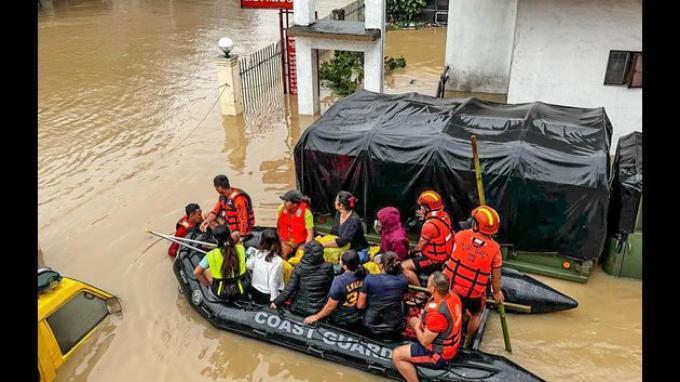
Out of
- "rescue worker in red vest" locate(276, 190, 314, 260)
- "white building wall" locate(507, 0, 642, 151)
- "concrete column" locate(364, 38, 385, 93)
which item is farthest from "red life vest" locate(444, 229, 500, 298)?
"concrete column" locate(364, 38, 385, 93)

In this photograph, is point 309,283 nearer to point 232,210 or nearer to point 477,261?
point 477,261

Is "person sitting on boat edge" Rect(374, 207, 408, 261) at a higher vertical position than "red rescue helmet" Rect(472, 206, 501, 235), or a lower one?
lower

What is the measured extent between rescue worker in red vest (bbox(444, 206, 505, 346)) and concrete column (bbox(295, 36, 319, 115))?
29.2ft

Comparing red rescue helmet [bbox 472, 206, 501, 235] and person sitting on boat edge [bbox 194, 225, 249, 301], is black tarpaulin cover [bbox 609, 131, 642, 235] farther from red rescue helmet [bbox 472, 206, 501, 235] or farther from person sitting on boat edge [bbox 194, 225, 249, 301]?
person sitting on boat edge [bbox 194, 225, 249, 301]

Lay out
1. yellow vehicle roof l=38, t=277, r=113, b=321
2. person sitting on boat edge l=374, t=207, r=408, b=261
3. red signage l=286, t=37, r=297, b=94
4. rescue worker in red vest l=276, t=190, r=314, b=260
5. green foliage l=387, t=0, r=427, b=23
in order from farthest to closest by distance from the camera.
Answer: green foliage l=387, t=0, r=427, b=23
red signage l=286, t=37, r=297, b=94
rescue worker in red vest l=276, t=190, r=314, b=260
person sitting on boat edge l=374, t=207, r=408, b=261
yellow vehicle roof l=38, t=277, r=113, b=321

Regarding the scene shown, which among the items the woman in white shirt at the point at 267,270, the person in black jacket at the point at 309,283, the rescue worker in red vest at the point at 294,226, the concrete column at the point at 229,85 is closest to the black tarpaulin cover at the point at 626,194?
the person in black jacket at the point at 309,283

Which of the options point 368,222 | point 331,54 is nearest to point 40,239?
point 368,222

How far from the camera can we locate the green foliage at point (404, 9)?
25.1 metres

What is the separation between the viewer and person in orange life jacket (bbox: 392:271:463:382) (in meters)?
5.43

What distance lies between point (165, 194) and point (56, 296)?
4.81 metres

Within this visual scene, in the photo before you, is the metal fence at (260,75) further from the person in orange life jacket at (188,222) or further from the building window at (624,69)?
the building window at (624,69)

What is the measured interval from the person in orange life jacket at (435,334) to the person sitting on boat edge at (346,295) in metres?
0.70
